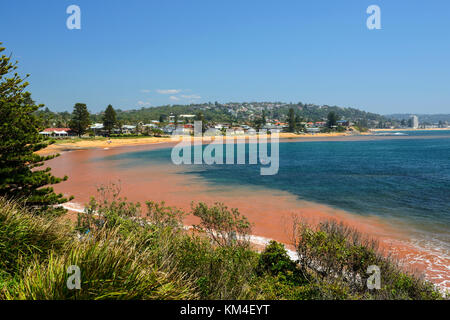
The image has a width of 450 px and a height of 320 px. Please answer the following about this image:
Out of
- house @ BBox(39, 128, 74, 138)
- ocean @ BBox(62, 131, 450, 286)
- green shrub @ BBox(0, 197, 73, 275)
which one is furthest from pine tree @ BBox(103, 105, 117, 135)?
green shrub @ BBox(0, 197, 73, 275)

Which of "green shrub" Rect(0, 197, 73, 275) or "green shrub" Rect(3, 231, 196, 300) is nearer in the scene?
"green shrub" Rect(3, 231, 196, 300)

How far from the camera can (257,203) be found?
16.2 metres

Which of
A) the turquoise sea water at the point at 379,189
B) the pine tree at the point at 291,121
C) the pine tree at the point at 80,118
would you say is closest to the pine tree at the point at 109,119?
the pine tree at the point at 80,118

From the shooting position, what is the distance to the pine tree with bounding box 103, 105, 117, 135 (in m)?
74.6

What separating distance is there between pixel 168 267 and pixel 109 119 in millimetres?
78933

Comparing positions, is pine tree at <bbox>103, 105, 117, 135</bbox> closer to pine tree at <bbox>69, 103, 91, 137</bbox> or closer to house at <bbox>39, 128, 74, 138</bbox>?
pine tree at <bbox>69, 103, 91, 137</bbox>

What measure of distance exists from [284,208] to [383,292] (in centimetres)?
1023

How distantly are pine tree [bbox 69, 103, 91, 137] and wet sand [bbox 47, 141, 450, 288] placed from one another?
4511cm

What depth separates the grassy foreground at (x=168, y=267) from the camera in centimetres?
340

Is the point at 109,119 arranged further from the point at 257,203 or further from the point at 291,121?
the point at 291,121

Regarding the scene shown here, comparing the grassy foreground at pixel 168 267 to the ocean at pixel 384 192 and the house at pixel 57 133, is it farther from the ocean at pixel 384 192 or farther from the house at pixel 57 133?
the house at pixel 57 133

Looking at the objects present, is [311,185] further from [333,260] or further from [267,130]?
[267,130]

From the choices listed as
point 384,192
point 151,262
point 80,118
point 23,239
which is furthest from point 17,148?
point 80,118
